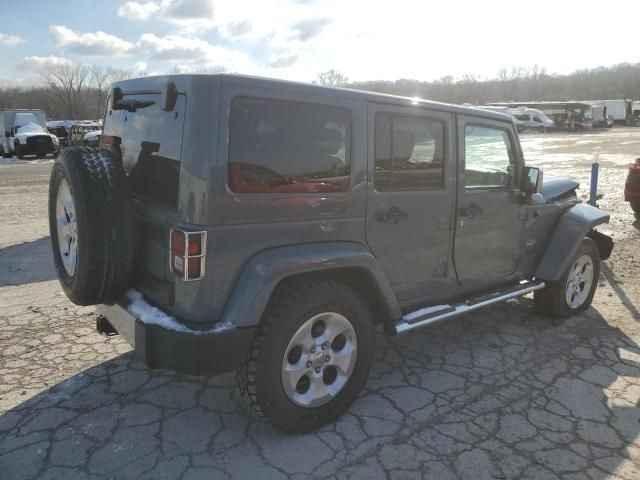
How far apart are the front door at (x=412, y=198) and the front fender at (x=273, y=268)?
11.3 inches

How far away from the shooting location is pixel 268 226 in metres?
2.61

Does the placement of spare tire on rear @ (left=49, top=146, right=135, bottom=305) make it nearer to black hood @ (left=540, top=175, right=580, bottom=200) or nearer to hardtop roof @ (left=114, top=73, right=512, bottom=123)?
hardtop roof @ (left=114, top=73, right=512, bottom=123)

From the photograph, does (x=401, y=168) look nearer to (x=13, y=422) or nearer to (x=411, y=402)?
(x=411, y=402)

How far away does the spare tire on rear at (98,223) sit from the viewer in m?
2.59

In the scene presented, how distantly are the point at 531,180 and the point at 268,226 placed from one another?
8.22 feet

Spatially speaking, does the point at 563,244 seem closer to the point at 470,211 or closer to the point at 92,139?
the point at 470,211

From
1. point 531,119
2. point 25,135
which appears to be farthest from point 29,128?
point 531,119

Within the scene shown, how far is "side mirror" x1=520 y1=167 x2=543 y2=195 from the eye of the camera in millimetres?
4004

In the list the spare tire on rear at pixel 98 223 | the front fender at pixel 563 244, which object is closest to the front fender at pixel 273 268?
the spare tire on rear at pixel 98 223

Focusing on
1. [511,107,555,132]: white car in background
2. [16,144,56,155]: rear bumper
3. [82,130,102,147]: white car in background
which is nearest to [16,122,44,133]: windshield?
[16,144,56,155]: rear bumper

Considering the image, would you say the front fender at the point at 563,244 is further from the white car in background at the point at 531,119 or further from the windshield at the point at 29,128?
the white car in background at the point at 531,119

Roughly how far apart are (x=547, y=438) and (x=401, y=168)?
1854mm

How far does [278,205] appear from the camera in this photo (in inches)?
104

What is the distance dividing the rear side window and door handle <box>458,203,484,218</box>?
112 cm
